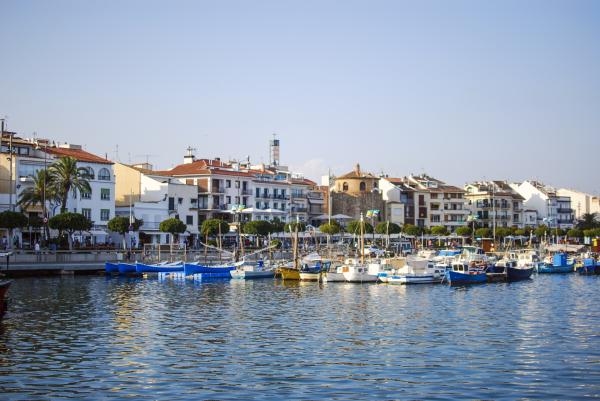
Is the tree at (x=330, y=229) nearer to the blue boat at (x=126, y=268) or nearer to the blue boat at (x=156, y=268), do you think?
the blue boat at (x=156, y=268)

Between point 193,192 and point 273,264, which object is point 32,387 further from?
point 193,192

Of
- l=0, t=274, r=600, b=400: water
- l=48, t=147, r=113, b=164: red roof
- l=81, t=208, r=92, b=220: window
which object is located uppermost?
l=48, t=147, r=113, b=164: red roof

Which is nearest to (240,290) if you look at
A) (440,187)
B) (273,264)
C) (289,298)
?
(289,298)

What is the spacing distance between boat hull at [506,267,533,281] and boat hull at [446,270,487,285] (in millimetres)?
5572

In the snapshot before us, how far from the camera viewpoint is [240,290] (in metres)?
67.3

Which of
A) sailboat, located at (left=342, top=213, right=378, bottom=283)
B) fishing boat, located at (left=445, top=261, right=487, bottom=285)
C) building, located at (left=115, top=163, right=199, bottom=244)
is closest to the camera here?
fishing boat, located at (left=445, top=261, right=487, bottom=285)

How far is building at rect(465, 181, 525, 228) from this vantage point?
16050 centimetres

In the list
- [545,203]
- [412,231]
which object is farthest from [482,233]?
[545,203]

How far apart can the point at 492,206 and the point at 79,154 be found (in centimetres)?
8582

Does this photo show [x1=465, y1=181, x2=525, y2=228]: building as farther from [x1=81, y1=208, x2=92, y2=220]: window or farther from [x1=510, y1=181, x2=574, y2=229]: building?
[x1=81, y1=208, x2=92, y2=220]: window

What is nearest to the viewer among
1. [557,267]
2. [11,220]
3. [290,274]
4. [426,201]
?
[290,274]

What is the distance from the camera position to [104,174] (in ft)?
331

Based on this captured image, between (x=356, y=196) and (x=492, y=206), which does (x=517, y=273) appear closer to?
(x=356, y=196)

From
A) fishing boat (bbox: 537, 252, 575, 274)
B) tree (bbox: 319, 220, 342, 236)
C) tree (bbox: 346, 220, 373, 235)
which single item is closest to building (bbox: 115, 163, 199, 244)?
tree (bbox: 319, 220, 342, 236)
